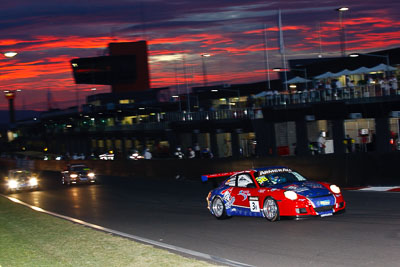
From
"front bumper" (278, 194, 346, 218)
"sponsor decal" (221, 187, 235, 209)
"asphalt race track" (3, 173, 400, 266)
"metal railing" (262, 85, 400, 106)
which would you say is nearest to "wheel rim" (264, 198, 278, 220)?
"asphalt race track" (3, 173, 400, 266)

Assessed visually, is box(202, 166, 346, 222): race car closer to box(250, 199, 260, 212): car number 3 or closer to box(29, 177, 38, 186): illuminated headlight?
box(250, 199, 260, 212): car number 3

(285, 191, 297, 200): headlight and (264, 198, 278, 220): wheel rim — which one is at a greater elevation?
(285, 191, 297, 200): headlight

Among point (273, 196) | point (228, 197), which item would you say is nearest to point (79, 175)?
point (228, 197)

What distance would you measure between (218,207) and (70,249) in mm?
5227

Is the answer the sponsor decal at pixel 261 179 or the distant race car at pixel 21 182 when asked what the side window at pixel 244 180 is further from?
the distant race car at pixel 21 182

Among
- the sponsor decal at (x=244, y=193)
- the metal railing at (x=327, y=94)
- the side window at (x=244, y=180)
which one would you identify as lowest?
the sponsor decal at (x=244, y=193)

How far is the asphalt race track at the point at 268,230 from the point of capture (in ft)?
30.3

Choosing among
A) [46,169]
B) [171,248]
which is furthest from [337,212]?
[46,169]

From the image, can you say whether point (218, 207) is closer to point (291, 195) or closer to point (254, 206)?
point (254, 206)

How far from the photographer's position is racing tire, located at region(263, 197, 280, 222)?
1344 cm

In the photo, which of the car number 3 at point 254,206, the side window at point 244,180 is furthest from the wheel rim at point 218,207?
the car number 3 at point 254,206

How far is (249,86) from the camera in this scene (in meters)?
76.9

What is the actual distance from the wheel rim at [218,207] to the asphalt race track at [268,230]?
33cm

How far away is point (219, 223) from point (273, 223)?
5.38 ft
